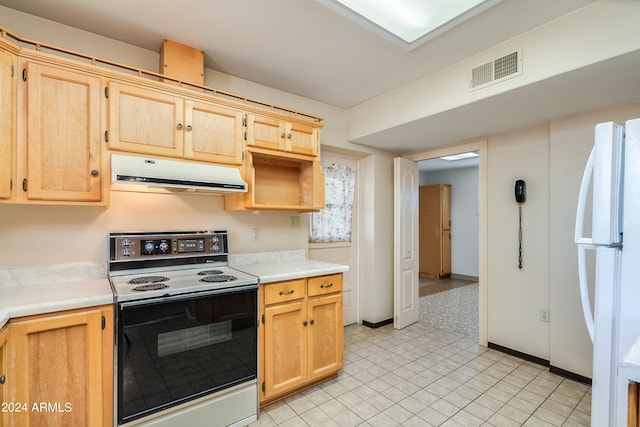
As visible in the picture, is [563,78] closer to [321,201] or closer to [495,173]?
[495,173]

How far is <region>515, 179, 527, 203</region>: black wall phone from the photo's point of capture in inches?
115

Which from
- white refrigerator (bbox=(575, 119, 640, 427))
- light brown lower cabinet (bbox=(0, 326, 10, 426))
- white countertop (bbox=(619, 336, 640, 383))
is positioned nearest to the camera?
white countertop (bbox=(619, 336, 640, 383))

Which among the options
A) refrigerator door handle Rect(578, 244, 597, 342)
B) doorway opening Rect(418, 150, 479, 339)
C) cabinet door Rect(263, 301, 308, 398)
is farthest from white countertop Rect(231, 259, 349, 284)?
doorway opening Rect(418, 150, 479, 339)

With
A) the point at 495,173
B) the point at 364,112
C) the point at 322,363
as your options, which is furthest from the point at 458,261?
Answer: the point at 322,363

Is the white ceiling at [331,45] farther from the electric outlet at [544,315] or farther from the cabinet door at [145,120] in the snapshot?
the electric outlet at [544,315]

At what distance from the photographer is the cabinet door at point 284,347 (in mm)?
2148

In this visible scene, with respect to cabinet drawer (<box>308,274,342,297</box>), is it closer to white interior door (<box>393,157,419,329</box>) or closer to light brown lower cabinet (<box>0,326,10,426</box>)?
white interior door (<box>393,157,419,329</box>)

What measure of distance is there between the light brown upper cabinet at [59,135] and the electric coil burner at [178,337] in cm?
46

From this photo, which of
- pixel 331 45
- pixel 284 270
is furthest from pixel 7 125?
pixel 331 45

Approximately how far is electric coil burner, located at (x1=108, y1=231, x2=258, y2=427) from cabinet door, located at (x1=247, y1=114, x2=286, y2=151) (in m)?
0.95

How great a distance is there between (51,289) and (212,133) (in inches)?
53.5

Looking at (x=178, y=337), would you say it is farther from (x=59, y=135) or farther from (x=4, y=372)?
(x=59, y=135)

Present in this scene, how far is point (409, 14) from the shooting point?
188 cm

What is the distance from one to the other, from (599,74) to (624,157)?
3.17ft
